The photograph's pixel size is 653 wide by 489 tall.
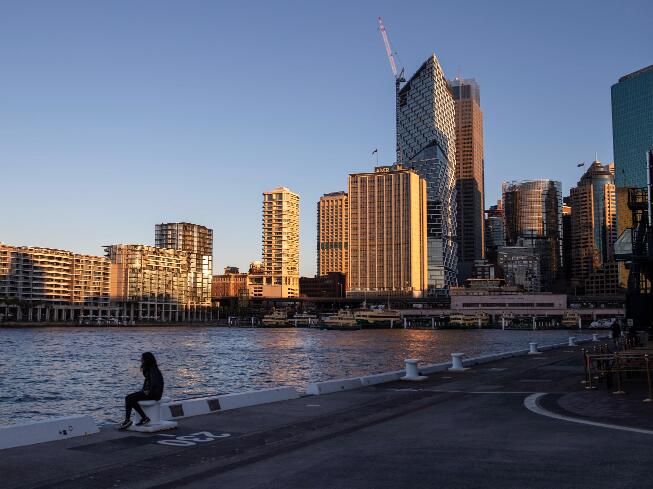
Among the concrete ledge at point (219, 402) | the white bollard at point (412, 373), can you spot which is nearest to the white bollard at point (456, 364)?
the white bollard at point (412, 373)

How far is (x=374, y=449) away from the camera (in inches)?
581

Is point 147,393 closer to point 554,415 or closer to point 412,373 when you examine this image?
point 554,415

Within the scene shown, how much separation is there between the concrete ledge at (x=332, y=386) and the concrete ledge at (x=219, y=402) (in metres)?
1.32

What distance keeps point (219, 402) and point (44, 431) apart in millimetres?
6440

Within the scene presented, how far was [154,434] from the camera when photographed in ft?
55.4

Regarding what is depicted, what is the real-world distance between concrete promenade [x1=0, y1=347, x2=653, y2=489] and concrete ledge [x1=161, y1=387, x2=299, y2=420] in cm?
53

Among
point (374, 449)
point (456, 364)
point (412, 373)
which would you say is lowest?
point (456, 364)

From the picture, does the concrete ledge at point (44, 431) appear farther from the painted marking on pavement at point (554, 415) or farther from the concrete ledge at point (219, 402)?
the painted marking on pavement at point (554, 415)

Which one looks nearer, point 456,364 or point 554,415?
point 554,415

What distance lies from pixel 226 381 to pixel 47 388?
48.3 ft

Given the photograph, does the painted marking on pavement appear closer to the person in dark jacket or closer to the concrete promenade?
the concrete promenade

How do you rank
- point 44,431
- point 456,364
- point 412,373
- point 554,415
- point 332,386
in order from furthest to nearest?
point 456,364 < point 412,373 < point 332,386 < point 554,415 < point 44,431

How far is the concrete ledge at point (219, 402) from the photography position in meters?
19.4

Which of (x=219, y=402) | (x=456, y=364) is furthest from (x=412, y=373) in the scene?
(x=219, y=402)
